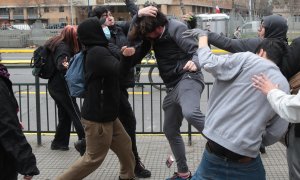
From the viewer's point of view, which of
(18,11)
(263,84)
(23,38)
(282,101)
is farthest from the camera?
(18,11)

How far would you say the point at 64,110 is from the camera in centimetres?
604

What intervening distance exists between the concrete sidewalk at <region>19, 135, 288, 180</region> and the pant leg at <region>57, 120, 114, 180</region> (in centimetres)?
83

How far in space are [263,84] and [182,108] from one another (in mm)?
1468

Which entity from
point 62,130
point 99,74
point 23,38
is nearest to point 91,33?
point 99,74

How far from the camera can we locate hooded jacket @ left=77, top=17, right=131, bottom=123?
4.09 meters

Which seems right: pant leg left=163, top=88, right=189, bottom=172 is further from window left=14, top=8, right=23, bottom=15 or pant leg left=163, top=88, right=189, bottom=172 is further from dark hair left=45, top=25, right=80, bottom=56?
window left=14, top=8, right=23, bottom=15

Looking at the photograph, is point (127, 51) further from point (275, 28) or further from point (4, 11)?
point (4, 11)

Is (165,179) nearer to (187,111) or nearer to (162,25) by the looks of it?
(187,111)

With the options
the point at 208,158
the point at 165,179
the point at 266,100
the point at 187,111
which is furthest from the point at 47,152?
the point at 266,100

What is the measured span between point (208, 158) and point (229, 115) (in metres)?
0.34

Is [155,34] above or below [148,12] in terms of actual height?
below

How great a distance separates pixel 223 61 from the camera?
282cm

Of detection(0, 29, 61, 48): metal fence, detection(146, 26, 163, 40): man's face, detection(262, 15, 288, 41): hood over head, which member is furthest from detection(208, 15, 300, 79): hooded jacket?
detection(0, 29, 61, 48): metal fence

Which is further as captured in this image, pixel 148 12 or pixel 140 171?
pixel 140 171
